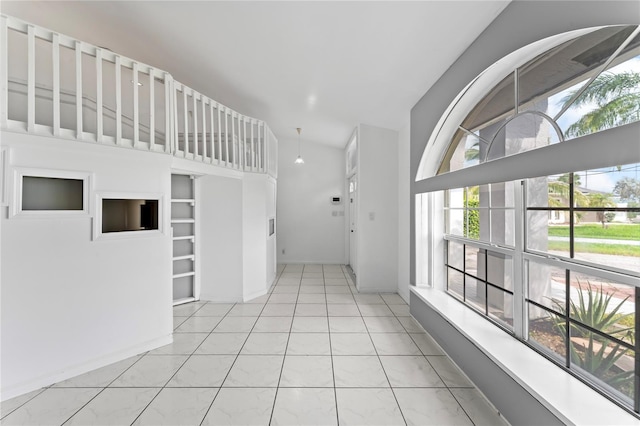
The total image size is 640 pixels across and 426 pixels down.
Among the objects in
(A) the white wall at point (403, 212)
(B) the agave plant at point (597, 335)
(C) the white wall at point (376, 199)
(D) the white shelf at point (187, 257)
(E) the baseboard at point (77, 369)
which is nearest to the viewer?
(B) the agave plant at point (597, 335)

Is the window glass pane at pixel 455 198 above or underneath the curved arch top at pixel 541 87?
underneath

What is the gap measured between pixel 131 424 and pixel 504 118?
3.33 metres

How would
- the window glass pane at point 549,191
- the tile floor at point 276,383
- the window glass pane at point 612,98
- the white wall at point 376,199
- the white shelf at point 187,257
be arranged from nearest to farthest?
1. the window glass pane at point 612,98
2. the window glass pane at point 549,191
3. the tile floor at point 276,383
4. the white shelf at point 187,257
5. the white wall at point 376,199

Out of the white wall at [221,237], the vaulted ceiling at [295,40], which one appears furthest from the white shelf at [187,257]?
the vaulted ceiling at [295,40]

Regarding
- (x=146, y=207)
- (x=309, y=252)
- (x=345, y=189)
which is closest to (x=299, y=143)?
(x=345, y=189)

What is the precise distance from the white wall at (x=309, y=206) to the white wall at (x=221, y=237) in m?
2.72

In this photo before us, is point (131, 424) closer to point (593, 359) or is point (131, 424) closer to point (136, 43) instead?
point (593, 359)

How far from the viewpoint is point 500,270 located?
2096 millimetres

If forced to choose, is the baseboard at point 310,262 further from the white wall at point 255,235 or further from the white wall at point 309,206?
the white wall at point 255,235

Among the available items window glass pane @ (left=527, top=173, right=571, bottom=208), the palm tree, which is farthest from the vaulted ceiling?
window glass pane @ (left=527, top=173, right=571, bottom=208)

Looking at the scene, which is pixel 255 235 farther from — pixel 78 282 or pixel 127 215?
pixel 78 282

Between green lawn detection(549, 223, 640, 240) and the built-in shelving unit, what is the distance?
4043mm

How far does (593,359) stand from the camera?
142 centimetres

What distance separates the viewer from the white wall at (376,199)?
4328 mm
